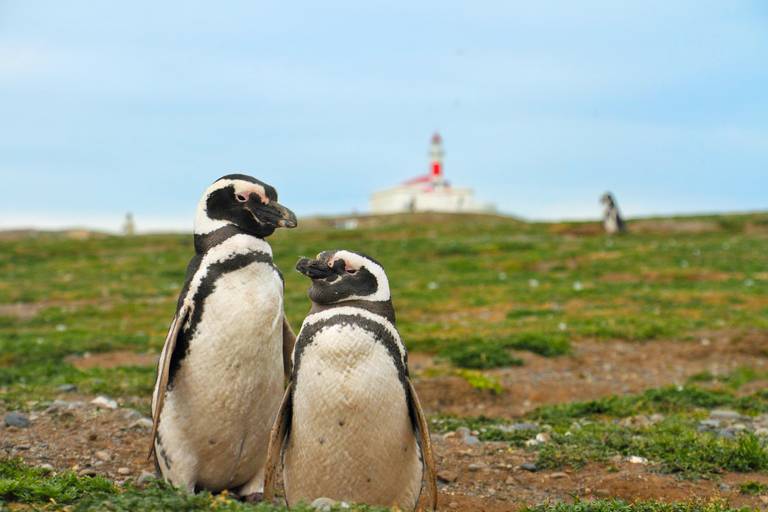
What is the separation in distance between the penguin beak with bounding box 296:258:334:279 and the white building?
70930 millimetres

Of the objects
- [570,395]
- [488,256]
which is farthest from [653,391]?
[488,256]

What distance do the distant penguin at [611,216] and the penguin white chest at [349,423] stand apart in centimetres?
3028

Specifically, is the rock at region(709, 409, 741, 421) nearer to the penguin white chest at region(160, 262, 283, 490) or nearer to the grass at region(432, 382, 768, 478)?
the grass at region(432, 382, 768, 478)

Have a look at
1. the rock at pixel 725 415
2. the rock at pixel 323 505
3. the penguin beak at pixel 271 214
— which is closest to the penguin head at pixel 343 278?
the penguin beak at pixel 271 214

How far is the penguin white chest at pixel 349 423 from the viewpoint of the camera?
5516mm

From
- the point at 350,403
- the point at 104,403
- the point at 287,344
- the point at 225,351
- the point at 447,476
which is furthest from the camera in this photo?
the point at 104,403

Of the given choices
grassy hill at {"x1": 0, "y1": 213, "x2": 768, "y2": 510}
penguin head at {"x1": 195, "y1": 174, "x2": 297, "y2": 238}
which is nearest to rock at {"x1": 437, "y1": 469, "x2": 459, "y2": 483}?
penguin head at {"x1": 195, "y1": 174, "x2": 297, "y2": 238}

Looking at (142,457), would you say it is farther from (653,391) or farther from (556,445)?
(653,391)

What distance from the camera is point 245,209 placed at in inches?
247

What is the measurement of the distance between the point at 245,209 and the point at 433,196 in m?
75.6

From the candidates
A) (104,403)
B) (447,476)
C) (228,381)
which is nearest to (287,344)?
(228,381)

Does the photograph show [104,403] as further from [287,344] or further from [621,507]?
[621,507]

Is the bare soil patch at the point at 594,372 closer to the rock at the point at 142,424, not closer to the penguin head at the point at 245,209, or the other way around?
the rock at the point at 142,424

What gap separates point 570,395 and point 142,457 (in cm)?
604
